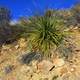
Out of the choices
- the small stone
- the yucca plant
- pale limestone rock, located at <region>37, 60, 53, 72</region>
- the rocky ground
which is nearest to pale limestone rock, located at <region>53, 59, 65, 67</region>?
the rocky ground

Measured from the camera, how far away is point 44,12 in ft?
30.2

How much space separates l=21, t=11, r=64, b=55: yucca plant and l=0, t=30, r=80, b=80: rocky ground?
469 millimetres

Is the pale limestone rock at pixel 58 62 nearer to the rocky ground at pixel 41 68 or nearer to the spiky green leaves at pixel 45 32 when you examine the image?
the rocky ground at pixel 41 68

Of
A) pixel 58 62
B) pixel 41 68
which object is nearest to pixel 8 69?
pixel 41 68

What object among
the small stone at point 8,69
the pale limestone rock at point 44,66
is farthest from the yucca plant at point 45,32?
the small stone at point 8,69

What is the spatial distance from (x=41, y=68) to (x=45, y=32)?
1.27m

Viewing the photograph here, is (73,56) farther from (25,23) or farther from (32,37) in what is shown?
(25,23)

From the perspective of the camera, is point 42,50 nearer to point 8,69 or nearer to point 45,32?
point 45,32

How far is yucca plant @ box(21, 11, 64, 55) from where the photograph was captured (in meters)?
8.68

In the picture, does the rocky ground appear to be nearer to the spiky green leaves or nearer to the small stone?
the small stone

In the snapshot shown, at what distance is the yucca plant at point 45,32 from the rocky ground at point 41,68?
47 centimetres

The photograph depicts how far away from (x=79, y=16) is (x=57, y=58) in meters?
2.71

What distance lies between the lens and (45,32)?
885 cm

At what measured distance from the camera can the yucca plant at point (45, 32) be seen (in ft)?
28.5
